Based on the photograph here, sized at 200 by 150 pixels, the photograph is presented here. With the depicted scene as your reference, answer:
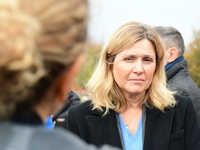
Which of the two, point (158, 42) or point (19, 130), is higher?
point (19, 130)

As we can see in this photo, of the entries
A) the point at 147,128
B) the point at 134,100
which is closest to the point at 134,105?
the point at 134,100

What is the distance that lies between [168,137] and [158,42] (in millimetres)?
785

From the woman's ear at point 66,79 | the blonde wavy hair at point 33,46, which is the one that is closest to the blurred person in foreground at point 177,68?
the woman's ear at point 66,79

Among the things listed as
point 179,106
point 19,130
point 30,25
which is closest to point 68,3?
point 30,25

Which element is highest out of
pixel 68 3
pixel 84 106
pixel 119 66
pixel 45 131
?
pixel 68 3

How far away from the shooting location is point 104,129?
2.90 meters

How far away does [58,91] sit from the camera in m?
1.10

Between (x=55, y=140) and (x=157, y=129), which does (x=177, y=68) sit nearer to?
(x=157, y=129)

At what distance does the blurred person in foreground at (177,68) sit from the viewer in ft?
12.4

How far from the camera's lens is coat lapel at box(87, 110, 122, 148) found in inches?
111

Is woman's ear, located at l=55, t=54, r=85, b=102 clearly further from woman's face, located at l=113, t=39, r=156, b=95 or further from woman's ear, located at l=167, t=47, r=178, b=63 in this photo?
woman's ear, located at l=167, t=47, r=178, b=63

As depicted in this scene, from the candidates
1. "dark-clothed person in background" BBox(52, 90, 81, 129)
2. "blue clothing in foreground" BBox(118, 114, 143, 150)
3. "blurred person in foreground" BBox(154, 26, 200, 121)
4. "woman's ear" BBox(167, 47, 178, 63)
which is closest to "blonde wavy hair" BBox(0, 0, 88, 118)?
"blue clothing in foreground" BBox(118, 114, 143, 150)

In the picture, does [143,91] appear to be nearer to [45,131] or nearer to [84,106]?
[84,106]

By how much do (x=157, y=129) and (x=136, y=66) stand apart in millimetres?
536
